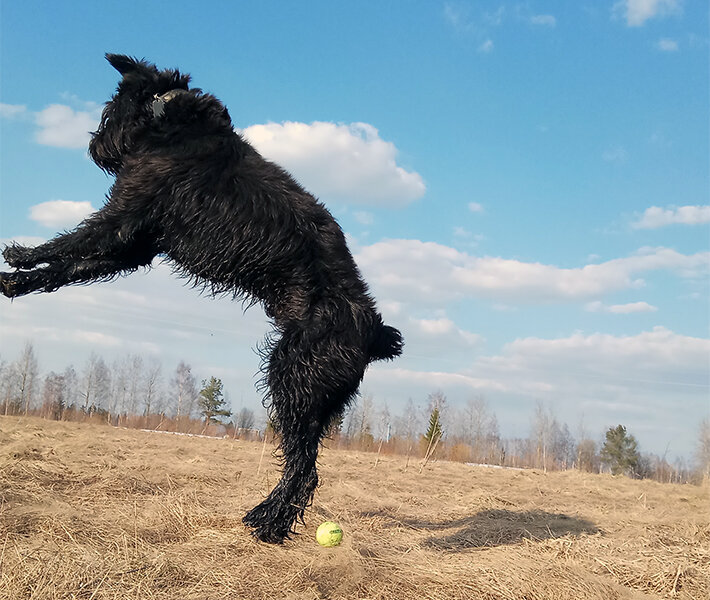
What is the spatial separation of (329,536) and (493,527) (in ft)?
10.4

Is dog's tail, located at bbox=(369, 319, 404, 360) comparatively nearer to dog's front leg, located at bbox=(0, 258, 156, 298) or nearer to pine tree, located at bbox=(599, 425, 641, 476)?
dog's front leg, located at bbox=(0, 258, 156, 298)

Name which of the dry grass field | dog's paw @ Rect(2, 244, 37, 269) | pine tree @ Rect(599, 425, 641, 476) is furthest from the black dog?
pine tree @ Rect(599, 425, 641, 476)

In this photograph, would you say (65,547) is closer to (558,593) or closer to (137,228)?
(137,228)

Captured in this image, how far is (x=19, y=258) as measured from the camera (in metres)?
3.80

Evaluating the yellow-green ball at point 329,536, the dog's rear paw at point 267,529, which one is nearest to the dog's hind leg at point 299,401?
the dog's rear paw at point 267,529

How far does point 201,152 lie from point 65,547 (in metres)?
2.63

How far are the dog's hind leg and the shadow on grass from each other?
1734 mm

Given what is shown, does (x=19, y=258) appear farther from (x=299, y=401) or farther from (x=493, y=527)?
(x=493, y=527)

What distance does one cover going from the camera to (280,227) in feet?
13.1

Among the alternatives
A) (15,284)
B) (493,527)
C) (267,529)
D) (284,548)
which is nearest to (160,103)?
(15,284)

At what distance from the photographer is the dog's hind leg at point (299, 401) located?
411 centimetres

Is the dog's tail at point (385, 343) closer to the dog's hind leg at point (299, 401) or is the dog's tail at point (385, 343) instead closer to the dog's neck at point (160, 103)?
the dog's hind leg at point (299, 401)

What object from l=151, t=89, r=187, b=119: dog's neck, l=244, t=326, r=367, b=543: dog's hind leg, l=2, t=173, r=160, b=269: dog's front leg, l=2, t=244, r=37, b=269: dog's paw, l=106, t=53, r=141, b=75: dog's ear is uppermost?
l=106, t=53, r=141, b=75: dog's ear

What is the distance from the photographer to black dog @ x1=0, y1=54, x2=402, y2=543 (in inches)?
154
